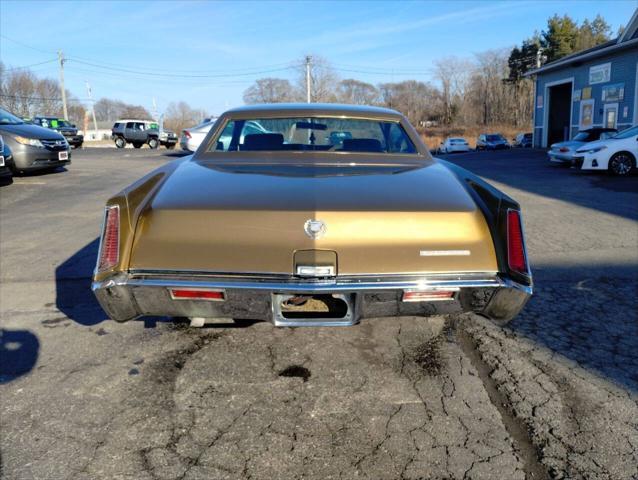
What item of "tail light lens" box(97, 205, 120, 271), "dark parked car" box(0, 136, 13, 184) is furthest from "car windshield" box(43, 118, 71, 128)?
"tail light lens" box(97, 205, 120, 271)

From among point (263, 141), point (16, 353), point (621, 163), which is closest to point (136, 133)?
point (621, 163)

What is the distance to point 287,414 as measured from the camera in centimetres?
269

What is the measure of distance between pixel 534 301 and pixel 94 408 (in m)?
3.44

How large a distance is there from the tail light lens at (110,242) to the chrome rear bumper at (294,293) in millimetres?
95

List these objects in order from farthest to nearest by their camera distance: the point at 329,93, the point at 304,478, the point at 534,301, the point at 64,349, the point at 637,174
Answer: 1. the point at 329,93
2. the point at 637,174
3. the point at 534,301
4. the point at 64,349
5. the point at 304,478

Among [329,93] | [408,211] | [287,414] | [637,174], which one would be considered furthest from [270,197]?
[329,93]

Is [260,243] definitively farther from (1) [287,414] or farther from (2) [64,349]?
(2) [64,349]

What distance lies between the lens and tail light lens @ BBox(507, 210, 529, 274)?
273 centimetres

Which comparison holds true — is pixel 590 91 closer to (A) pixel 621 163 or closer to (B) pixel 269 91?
(A) pixel 621 163

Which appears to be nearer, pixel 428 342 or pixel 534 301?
pixel 428 342

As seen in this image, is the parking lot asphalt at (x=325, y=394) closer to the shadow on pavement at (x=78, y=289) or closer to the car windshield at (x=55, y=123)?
the shadow on pavement at (x=78, y=289)

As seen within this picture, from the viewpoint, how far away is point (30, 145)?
1184 cm

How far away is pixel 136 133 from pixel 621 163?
96.7 ft

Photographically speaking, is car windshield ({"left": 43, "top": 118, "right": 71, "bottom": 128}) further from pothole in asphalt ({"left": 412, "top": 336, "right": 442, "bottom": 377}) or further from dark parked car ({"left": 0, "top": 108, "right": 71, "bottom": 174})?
pothole in asphalt ({"left": 412, "top": 336, "right": 442, "bottom": 377})
